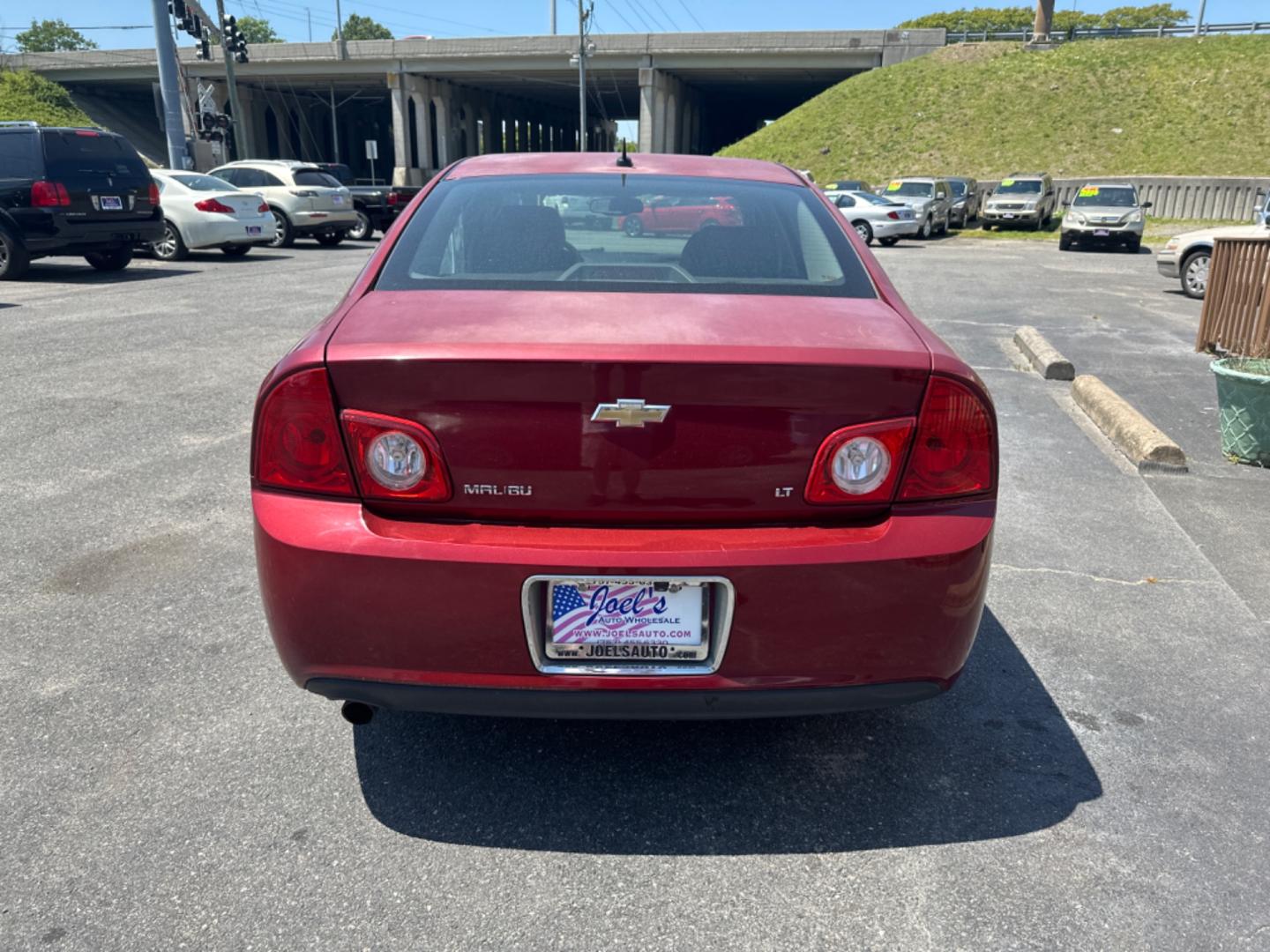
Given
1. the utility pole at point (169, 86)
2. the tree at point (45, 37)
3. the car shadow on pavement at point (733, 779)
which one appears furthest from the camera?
the tree at point (45, 37)

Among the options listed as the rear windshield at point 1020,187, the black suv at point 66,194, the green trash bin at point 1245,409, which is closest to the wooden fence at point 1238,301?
the green trash bin at point 1245,409

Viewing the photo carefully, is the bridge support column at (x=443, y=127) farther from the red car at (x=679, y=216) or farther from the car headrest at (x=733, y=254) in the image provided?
the car headrest at (x=733, y=254)

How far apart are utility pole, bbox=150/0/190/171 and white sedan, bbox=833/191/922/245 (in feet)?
53.1

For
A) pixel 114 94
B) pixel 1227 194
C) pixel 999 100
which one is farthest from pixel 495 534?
pixel 114 94

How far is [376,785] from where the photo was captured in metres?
2.74

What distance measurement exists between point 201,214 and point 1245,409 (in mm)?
15412

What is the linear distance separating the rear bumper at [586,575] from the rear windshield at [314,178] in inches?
752

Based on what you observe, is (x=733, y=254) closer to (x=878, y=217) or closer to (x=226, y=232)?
(x=226, y=232)

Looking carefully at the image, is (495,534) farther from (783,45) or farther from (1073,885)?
(783,45)

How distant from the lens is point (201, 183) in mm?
16656

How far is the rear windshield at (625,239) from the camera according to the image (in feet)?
9.57

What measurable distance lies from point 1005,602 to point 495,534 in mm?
2513

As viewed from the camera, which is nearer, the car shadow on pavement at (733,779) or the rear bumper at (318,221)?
the car shadow on pavement at (733,779)

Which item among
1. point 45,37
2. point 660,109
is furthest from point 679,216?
point 45,37
